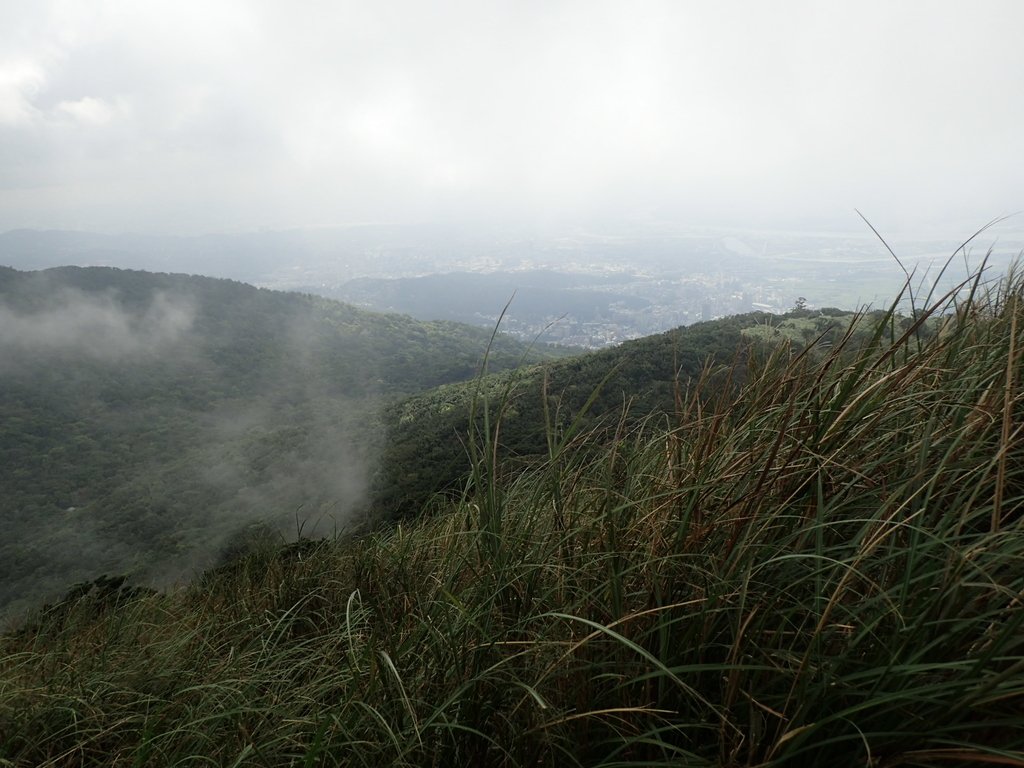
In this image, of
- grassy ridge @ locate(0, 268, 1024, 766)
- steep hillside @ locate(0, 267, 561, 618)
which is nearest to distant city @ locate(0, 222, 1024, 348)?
grassy ridge @ locate(0, 268, 1024, 766)

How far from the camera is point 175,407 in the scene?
205 feet

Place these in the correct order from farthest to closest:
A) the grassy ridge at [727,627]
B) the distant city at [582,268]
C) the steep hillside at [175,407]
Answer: the steep hillside at [175,407], the distant city at [582,268], the grassy ridge at [727,627]

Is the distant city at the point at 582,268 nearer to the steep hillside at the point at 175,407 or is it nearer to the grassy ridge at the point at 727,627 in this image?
the grassy ridge at the point at 727,627

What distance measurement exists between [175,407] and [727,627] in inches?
2956

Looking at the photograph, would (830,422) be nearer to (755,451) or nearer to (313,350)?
(755,451)

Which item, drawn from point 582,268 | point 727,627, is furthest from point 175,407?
point 727,627

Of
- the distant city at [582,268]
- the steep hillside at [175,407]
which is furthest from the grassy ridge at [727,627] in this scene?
the steep hillside at [175,407]

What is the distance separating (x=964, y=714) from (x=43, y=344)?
326 ft

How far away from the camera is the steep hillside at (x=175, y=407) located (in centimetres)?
3300

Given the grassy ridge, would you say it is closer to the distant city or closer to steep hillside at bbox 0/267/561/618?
the distant city

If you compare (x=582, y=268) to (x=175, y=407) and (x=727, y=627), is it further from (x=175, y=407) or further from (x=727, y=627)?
(x=727, y=627)

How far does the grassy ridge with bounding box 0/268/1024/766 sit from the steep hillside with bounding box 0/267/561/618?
1311 cm

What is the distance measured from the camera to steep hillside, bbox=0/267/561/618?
108ft

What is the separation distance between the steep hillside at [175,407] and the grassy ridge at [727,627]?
1311 centimetres
